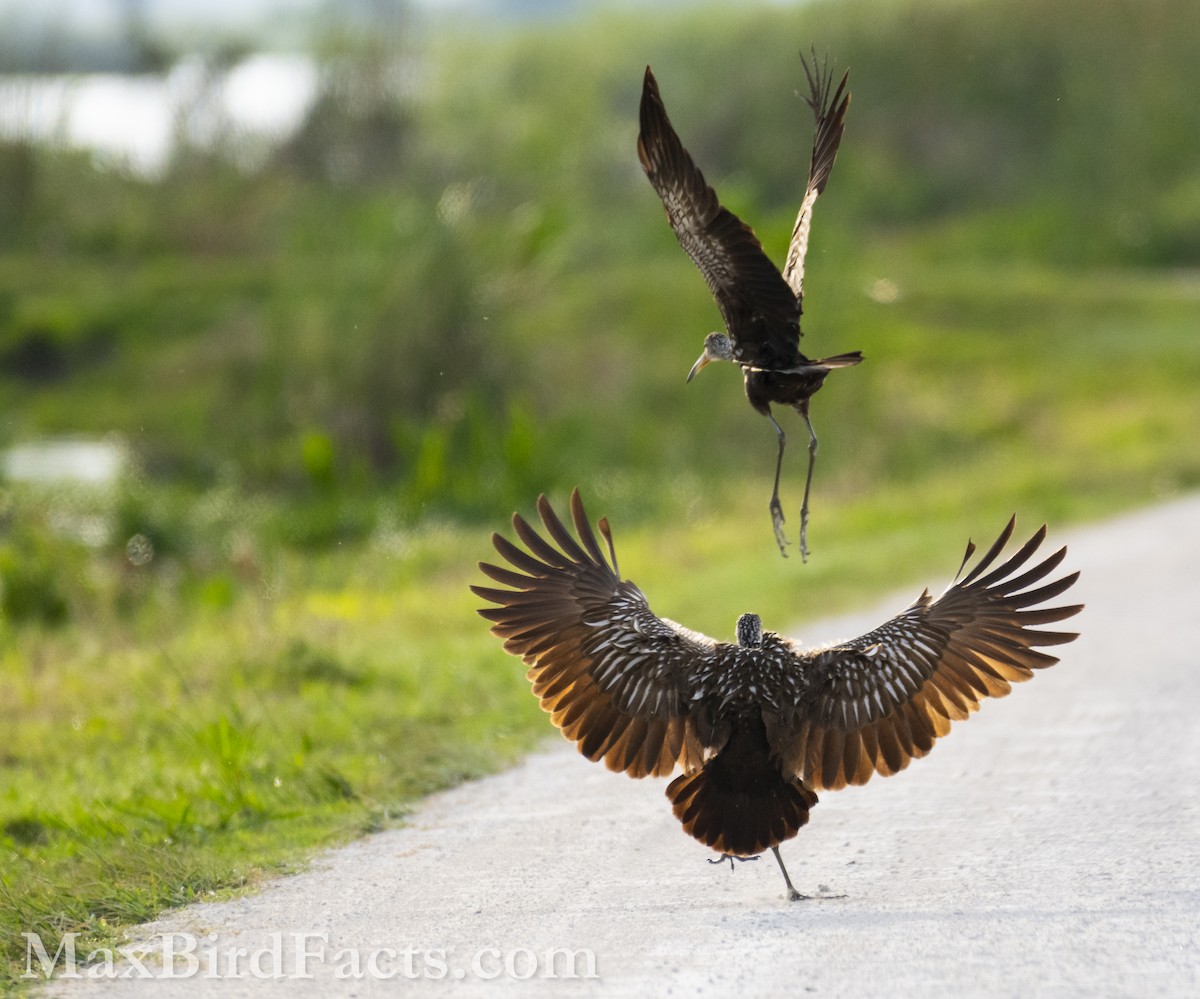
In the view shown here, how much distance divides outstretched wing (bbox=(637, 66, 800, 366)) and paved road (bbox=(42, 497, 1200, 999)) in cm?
173

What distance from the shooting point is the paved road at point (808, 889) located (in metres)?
4.77

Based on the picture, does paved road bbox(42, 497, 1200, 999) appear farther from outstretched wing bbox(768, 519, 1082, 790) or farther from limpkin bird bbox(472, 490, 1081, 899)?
outstretched wing bbox(768, 519, 1082, 790)

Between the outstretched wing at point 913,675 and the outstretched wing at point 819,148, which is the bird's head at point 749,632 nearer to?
the outstretched wing at point 913,675

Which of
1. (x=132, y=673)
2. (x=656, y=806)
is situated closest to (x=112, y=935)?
(x=656, y=806)

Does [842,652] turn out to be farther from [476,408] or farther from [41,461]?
[41,461]

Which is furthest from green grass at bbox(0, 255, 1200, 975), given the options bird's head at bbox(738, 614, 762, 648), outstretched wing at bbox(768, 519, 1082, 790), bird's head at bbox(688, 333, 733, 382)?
bird's head at bbox(688, 333, 733, 382)

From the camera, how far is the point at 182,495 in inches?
884

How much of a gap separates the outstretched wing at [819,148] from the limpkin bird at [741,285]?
0.09 meters

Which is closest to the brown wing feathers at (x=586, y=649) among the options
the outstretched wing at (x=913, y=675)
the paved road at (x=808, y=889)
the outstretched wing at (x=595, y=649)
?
the outstretched wing at (x=595, y=649)

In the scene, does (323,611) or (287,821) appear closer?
(287,821)

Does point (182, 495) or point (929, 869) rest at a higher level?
point (182, 495)

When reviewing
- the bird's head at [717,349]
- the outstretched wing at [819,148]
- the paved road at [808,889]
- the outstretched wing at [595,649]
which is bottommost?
the paved road at [808,889]

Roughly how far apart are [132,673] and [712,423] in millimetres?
14900

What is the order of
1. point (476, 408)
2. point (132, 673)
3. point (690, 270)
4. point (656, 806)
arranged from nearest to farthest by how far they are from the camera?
point (656, 806)
point (132, 673)
point (476, 408)
point (690, 270)
